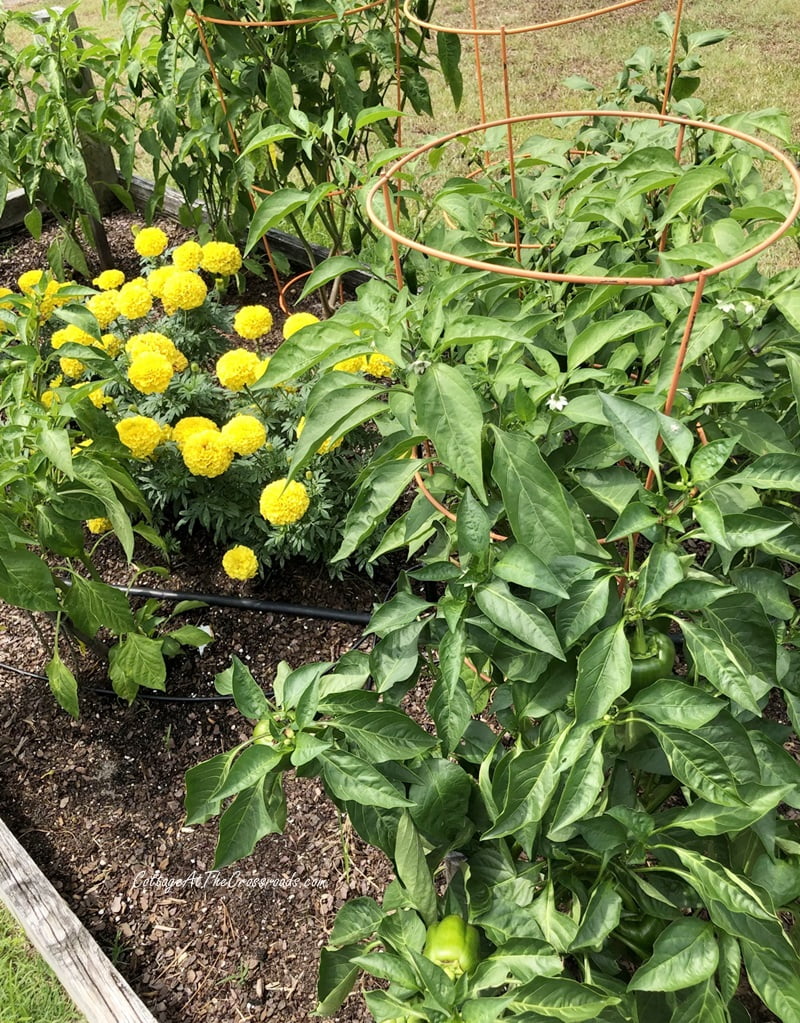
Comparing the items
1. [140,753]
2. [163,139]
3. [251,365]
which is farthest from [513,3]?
[140,753]

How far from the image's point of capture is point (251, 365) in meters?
2.23

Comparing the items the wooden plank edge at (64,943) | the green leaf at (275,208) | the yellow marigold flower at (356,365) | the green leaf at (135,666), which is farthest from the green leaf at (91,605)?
the green leaf at (275,208)

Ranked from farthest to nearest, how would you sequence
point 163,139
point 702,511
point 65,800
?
point 163,139
point 65,800
point 702,511

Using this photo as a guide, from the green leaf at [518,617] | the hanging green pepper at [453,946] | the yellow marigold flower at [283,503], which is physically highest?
the green leaf at [518,617]

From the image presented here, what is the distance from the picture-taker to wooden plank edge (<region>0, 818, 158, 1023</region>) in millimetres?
1639

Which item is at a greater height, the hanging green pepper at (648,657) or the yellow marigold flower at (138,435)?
the hanging green pepper at (648,657)

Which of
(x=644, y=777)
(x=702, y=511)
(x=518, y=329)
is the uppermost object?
(x=518, y=329)

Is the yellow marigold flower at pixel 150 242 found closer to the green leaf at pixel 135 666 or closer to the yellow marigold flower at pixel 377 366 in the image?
the yellow marigold flower at pixel 377 366

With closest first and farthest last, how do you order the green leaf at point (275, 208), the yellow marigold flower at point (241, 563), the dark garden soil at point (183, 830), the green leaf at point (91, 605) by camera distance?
the green leaf at point (275, 208)
the dark garden soil at point (183, 830)
the green leaf at point (91, 605)
the yellow marigold flower at point (241, 563)

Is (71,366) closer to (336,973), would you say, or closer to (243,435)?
(243,435)

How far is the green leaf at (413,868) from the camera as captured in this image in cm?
121

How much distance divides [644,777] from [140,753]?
120cm

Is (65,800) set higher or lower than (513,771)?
lower

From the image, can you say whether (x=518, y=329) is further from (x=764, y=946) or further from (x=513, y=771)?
(x=764, y=946)
